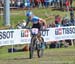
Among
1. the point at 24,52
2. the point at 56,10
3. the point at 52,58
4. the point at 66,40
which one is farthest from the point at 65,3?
the point at 52,58

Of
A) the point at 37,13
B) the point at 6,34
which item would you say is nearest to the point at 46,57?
the point at 6,34

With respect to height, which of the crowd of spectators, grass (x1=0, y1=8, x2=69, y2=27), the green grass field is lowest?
the green grass field

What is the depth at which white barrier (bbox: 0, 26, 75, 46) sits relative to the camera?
67.6 ft

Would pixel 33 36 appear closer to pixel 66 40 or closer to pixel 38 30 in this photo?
pixel 38 30

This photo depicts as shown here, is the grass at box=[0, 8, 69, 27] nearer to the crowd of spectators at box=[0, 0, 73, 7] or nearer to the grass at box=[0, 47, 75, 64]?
the crowd of spectators at box=[0, 0, 73, 7]

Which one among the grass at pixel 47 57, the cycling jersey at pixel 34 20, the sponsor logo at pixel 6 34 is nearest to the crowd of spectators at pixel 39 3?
the grass at pixel 47 57

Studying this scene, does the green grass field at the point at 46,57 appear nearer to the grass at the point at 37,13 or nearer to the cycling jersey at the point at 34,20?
the cycling jersey at the point at 34,20

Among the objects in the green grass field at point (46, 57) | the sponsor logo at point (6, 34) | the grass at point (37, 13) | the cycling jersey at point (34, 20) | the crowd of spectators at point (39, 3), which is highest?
the cycling jersey at point (34, 20)

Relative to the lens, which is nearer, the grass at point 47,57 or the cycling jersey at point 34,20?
the grass at point 47,57

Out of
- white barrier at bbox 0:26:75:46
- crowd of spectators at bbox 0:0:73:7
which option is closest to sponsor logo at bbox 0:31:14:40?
white barrier at bbox 0:26:75:46

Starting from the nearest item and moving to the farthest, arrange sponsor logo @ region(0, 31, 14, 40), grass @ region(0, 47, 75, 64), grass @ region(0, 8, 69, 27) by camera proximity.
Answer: grass @ region(0, 47, 75, 64), sponsor logo @ region(0, 31, 14, 40), grass @ region(0, 8, 69, 27)

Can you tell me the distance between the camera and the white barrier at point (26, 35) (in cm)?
2061

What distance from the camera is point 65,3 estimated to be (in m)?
35.3

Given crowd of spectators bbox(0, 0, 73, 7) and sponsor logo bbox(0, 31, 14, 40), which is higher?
crowd of spectators bbox(0, 0, 73, 7)
